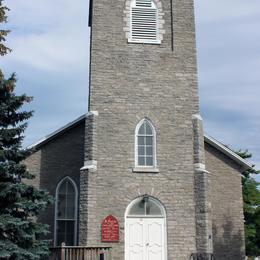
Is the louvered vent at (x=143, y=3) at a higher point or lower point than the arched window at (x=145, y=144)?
higher

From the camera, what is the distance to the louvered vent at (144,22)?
1947cm

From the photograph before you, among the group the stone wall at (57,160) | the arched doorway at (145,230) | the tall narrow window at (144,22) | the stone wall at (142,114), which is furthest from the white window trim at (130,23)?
the arched doorway at (145,230)

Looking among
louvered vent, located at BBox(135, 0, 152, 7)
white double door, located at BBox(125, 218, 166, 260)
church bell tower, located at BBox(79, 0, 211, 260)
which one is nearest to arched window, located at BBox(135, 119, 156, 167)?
church bell tower, located at BBox(79, 0, 211, 260)

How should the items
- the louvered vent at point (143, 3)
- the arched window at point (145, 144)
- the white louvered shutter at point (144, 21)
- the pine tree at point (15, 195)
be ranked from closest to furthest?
the pine tree at point (15, 195) → the arched window at point (145, 144) → the white louvered shutter at point (144, 21) → the louvered vent at point (143, 3)

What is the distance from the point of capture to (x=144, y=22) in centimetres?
1967

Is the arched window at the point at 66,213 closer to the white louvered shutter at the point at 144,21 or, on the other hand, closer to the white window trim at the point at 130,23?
the white window trim at the point at 130,23

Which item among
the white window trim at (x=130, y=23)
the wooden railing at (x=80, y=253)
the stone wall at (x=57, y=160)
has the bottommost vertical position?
the wooden railing at (x=80, y=253)

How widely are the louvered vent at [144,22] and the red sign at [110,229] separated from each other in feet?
23.4

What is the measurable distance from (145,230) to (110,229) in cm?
131

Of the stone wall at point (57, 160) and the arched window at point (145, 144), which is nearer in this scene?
the arched window at point (145, 144)

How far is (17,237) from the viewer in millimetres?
13750

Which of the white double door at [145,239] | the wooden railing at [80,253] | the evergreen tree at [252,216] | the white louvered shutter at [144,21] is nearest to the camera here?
the wooden railing at [80,253]

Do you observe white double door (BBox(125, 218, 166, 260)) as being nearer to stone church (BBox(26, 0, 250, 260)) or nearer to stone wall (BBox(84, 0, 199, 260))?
stone church (BBox(26, 0, 250, 260))

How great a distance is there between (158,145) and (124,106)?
1.95 meters
